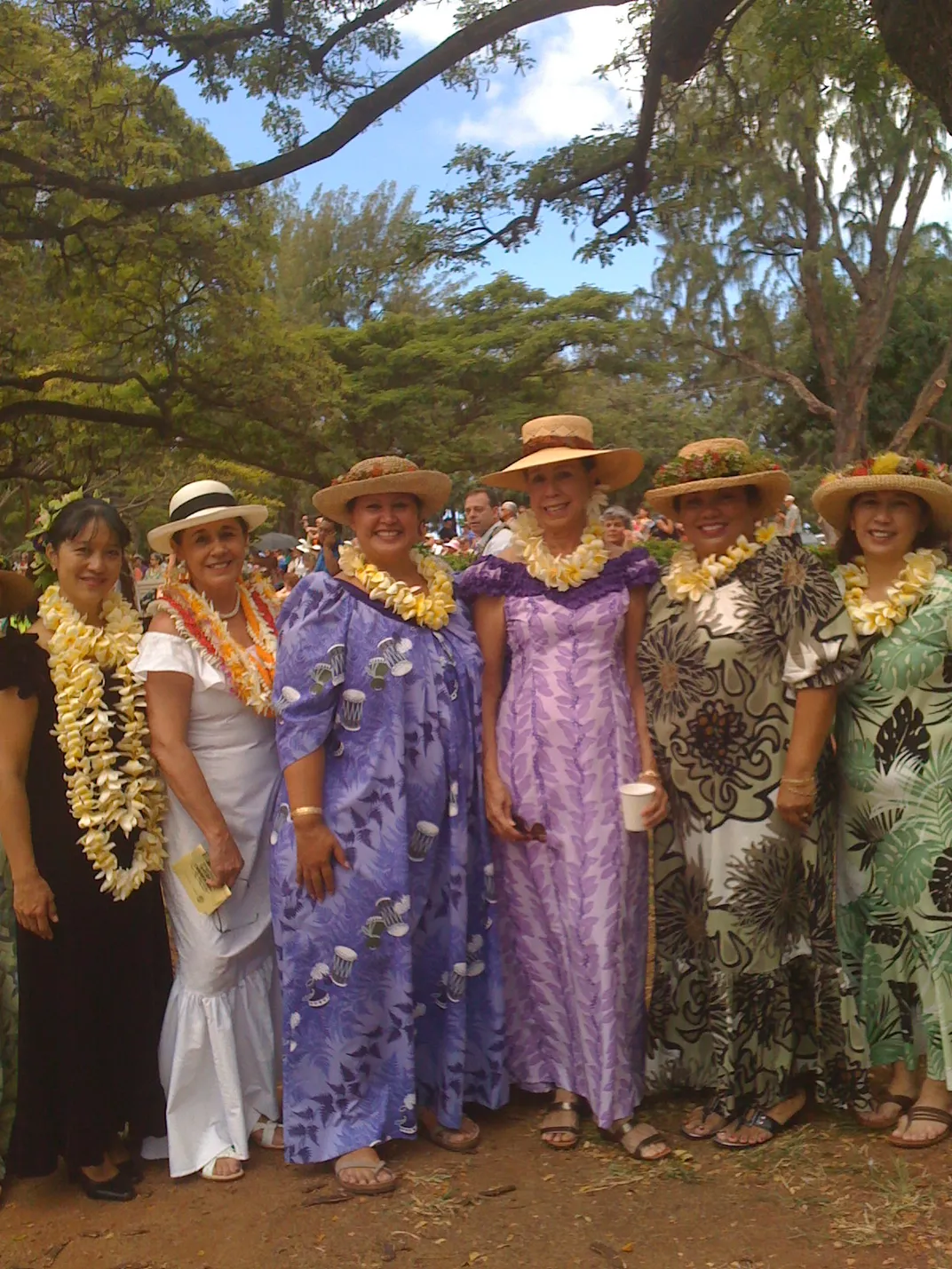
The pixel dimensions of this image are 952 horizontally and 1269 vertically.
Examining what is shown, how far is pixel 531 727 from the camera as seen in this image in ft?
11.6

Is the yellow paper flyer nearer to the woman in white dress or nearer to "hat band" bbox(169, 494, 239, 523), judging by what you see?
the woman in white dress

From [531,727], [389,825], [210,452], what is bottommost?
[389,825]

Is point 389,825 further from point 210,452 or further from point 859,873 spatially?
point 210,452

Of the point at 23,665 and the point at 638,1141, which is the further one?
the point at 638,1141

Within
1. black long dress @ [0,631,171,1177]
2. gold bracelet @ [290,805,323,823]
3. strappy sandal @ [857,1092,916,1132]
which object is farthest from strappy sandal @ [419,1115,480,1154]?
strappy sandal @ [857,1092,916,1132]

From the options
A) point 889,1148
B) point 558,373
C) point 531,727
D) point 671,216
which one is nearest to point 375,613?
point 531,727

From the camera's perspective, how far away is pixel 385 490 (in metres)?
3.49

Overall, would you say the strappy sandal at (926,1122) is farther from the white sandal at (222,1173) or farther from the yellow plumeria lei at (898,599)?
the white sandal at (222,1173)

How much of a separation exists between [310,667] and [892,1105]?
89.1 inches

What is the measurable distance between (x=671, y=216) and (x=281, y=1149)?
26.8ft

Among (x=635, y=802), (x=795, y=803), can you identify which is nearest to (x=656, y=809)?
(x=635, y=802)

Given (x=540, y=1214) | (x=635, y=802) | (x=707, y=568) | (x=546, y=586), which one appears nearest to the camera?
(x=540, y=1214)

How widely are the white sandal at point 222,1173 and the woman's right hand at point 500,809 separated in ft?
4.10

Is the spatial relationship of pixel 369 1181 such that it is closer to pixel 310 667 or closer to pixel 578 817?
pixel 578 817
